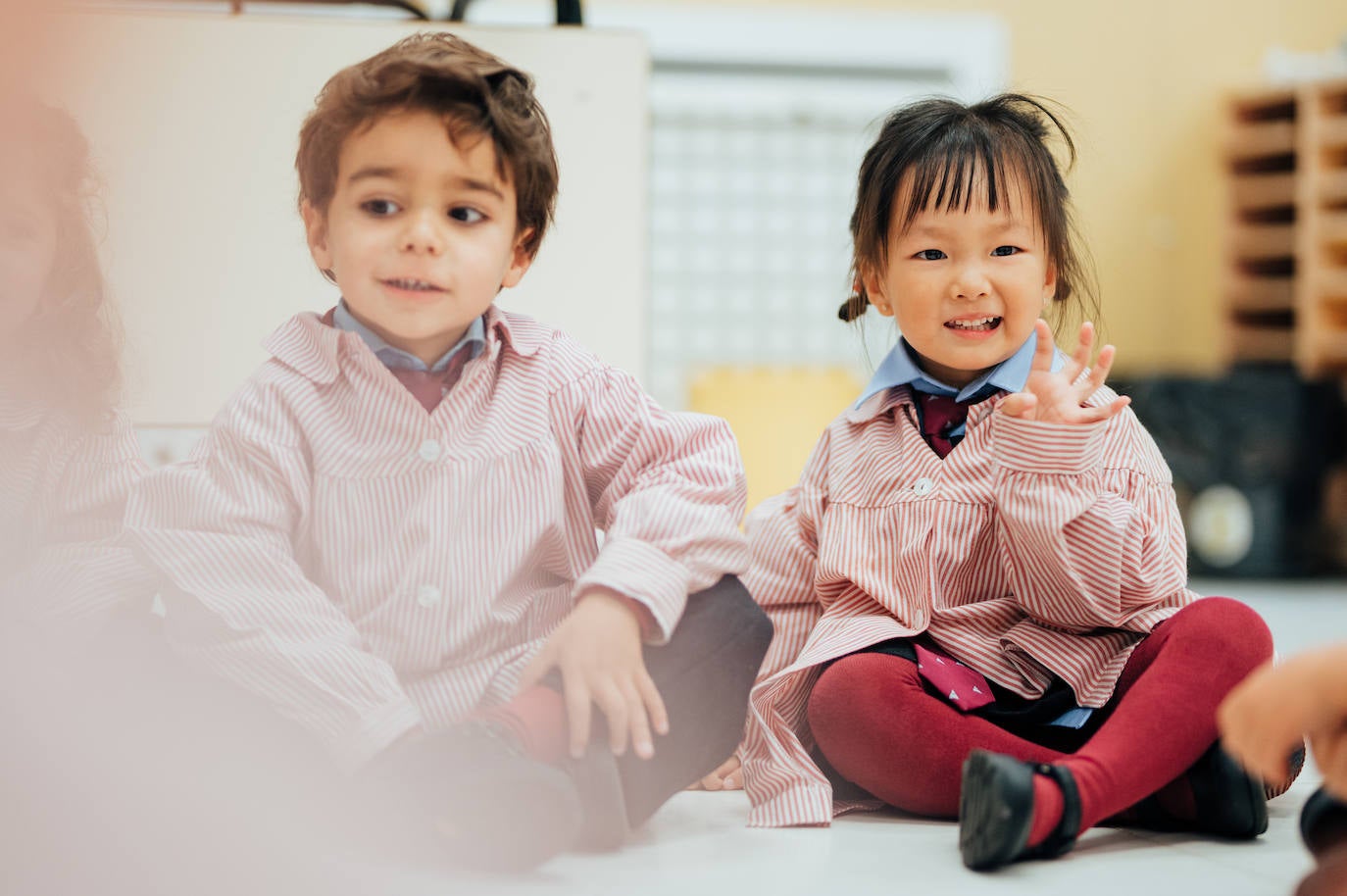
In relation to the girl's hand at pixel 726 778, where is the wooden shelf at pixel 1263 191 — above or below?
above

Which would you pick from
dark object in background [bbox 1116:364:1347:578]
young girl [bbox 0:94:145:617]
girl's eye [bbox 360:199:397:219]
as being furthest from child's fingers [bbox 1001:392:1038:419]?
dark object in background [bbox 1116:364:1347:578]

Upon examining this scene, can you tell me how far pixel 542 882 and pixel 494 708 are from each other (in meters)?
0.09

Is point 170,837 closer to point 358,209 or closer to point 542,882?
point 542,882

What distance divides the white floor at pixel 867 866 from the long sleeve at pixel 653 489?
0.12 m

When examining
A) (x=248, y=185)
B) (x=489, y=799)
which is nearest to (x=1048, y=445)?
(x=489, y=799)

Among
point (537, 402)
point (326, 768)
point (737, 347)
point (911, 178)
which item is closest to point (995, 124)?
point (911, 178)

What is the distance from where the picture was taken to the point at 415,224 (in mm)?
664

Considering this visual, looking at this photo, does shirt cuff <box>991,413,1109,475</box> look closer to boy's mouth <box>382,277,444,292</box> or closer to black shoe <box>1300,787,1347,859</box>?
black shoe <box>1300,787,1347,859</box>

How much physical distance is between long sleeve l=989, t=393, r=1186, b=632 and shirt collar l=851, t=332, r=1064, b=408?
3cm

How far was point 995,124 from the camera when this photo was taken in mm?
830

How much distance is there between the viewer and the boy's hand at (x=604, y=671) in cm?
64

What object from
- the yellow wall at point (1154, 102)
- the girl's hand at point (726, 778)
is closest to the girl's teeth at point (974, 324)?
the girl's hand at point (726, 778)

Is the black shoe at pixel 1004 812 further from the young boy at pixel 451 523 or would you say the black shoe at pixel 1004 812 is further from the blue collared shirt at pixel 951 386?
the blue collared shirt at pixel 951 386

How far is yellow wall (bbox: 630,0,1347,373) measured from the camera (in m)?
2.76
